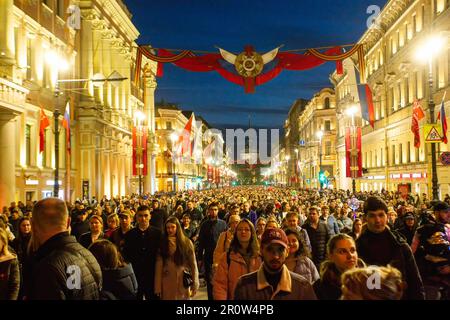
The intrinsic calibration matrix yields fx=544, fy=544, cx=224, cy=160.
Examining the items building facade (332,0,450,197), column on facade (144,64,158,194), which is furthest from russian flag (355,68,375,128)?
column on facade (144,64,158,194)

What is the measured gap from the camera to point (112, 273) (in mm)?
5574

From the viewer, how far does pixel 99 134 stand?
40.5 m

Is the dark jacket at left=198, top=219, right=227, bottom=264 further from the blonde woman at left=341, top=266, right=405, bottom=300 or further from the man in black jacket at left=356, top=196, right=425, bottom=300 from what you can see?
the blonde woman at left=341, top=266, right=405, bottom=300

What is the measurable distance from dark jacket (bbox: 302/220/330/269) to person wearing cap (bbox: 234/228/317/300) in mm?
5520

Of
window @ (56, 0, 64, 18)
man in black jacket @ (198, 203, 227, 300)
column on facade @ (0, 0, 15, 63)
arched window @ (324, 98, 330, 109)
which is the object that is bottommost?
man in black jacket @ (198, 203, 227, 300)

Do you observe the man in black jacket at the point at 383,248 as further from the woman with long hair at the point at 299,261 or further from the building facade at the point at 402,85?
the building facade at the point at 402,85

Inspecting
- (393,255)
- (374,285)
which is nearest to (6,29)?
(393,255)

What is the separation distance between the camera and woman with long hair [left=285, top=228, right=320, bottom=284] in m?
6.36

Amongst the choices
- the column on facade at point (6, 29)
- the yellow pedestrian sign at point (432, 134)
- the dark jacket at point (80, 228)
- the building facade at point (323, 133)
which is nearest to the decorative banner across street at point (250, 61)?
the yellow pedestrian sign at point (432, 134)

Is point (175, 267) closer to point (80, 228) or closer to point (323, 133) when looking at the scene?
point (80, 228)

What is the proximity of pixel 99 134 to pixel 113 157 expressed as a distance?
6965 millimetres

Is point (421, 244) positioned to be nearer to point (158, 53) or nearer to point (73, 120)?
point (158, 53)

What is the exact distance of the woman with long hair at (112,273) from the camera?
18.2 feet

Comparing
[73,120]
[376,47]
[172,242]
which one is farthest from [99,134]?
[172,242]
